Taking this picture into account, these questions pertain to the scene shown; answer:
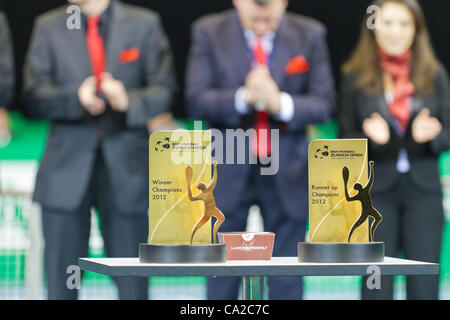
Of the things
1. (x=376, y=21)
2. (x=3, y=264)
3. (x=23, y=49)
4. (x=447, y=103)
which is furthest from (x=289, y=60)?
(x=3, y=264)

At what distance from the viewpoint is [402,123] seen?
4.14 metres

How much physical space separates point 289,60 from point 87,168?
3.35 ft

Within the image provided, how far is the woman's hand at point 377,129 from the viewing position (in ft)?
13.3

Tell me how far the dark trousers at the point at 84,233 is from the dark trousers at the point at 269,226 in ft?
1.17

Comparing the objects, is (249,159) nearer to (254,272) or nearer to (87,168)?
(87,168)

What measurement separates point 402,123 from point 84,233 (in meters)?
1.53

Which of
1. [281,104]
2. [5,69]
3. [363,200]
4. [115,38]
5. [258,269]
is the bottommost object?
[258,269]

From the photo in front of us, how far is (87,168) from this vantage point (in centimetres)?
394

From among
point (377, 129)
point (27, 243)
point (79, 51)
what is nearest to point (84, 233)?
point (27, 243)

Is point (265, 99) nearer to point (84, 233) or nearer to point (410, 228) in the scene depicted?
point (410, 228)

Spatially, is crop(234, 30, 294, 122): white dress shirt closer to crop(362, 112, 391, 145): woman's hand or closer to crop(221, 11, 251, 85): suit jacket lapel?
crop(221, 11, 251, 85): suit jacket lapel

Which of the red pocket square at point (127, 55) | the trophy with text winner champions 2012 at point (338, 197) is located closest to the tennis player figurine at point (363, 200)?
the trophy with text winner champions 2012 at point (338, 197)

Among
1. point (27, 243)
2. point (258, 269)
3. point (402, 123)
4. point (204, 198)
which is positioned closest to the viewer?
point (258, 269)

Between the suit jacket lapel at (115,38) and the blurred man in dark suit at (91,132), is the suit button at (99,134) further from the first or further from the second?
the suit jacket lapel at (115,38)
